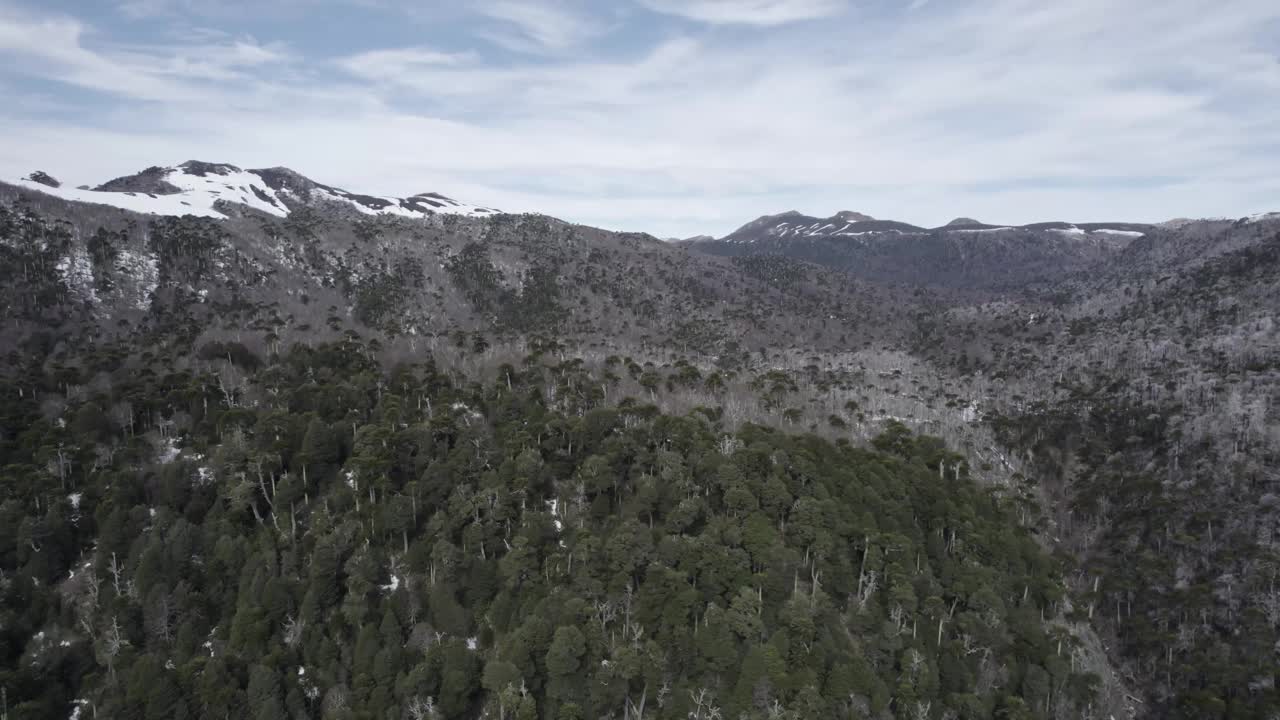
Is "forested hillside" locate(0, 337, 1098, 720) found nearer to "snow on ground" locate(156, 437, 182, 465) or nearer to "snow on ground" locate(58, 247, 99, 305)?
"snow on ground" locate(156, 437, 182, 465)

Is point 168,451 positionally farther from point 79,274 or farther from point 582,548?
point 79,274

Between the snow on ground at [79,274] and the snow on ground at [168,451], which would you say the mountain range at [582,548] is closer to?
the snow on ground at [168,451]

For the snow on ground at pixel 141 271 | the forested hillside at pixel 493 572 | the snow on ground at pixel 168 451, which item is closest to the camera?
the forested hillside at pixel 493 572

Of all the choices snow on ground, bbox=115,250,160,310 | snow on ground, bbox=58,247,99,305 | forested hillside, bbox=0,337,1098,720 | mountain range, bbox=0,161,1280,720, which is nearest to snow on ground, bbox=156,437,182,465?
forested hillside, bbox=0,337,1098,720

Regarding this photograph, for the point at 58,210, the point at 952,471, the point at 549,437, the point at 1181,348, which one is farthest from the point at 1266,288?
the point at 58,210

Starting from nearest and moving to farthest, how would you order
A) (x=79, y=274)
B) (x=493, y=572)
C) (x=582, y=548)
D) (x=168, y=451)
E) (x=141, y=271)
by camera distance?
(x=582, y=548)
(x=493, y=572)
(x=168, y=451)
(x=79, y=274)
(x=141, y=271)

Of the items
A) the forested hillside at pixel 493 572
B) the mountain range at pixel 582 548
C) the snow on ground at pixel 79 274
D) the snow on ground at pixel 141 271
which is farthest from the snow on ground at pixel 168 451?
the snow on ground at pixel 141 271

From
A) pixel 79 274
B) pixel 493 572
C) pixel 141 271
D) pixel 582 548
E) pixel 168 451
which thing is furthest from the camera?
pixel 141 271

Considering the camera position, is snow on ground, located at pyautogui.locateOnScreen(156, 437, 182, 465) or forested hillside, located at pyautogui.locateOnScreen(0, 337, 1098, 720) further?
snow on ground, located at pyautogui.locateOnScreen(156, 437, 182, 465)

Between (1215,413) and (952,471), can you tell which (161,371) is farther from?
(1215,413)

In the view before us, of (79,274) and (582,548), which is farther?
(79,274)

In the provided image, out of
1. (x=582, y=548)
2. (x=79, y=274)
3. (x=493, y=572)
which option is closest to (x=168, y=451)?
(x=493, y=572)
